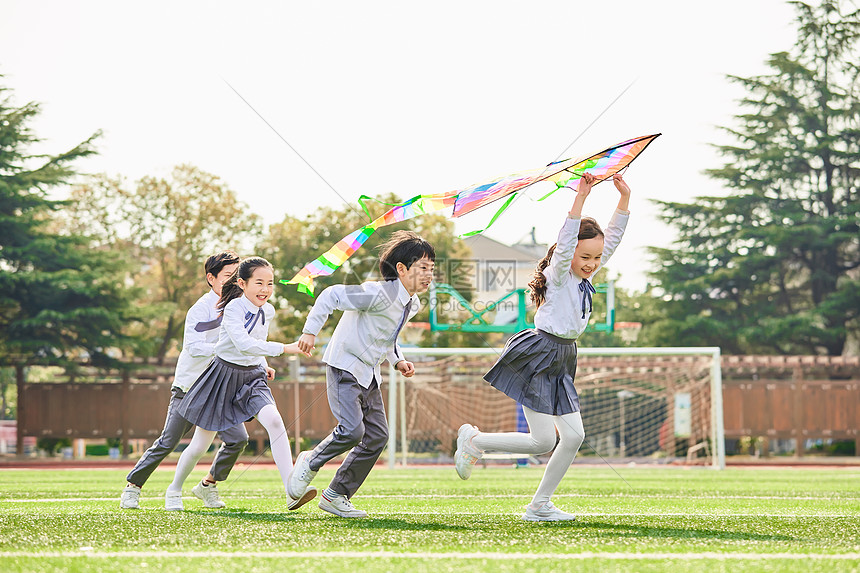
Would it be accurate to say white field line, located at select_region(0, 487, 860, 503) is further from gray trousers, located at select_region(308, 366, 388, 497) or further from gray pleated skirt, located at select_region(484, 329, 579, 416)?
gray pleated skirt, located at select_region(484, 329, 579, 416)

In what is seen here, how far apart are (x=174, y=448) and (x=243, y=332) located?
0.85 meters

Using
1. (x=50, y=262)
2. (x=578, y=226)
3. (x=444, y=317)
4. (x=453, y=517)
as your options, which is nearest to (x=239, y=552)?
(x=453, y=517)

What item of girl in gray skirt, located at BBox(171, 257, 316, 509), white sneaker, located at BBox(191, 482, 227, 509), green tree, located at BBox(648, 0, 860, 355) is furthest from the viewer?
green tree, located at BBox(648, 0, 860, 355)

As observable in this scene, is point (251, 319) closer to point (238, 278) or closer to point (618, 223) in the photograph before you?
point (238, 278)

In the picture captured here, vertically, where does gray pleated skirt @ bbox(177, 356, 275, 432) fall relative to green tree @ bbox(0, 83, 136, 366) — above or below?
below

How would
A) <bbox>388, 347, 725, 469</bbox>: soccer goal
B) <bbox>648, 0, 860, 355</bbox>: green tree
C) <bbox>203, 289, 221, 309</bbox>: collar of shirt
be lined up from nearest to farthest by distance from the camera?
<bbox>203, 289, 221, 309</bbox>: collar of shirt
<bbox>388, 347, 725, 469</bbox>: soccer goal
<bbox>648, 0, 860, 355</bbox>: green tree

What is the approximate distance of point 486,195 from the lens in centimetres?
536

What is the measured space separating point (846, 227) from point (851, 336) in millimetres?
3518

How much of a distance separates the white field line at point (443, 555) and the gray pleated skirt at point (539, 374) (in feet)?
4.50

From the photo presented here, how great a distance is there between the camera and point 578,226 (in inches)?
183

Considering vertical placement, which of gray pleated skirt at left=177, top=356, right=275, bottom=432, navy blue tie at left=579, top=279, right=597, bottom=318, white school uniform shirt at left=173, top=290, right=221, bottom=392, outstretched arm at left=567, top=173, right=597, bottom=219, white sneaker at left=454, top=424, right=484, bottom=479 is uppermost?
outstretched arm at left=567, top=173, right=597, bottom=219

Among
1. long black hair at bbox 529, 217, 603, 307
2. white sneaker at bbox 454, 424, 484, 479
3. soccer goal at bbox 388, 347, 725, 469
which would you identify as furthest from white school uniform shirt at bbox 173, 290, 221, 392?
soccer goal at bbox 388, 347, 725, 469

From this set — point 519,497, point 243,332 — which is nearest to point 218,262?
point 243,332

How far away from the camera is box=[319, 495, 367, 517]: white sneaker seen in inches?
195
